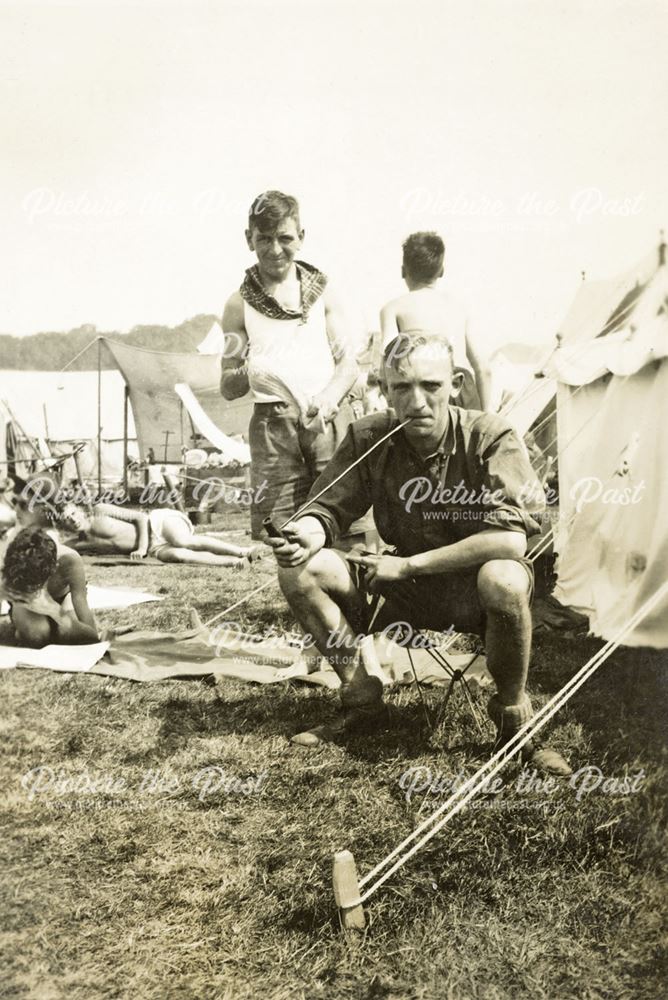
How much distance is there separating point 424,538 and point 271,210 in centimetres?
107

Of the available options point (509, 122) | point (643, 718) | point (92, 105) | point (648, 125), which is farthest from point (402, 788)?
point (92, 105)

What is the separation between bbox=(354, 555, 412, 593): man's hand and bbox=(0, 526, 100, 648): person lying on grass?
0.96 metres

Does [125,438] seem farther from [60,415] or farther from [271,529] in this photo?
[271,529]

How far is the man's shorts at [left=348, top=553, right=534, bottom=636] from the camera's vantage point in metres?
2.02

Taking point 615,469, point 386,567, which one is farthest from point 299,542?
point 615,469

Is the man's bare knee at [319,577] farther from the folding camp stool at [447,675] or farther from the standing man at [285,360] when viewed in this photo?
the folding camp stool at [447,675]

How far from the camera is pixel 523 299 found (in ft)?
6.66

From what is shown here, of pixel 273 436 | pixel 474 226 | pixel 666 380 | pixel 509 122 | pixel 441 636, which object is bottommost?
pixel 441 636

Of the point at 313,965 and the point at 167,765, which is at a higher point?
the point at 167,765

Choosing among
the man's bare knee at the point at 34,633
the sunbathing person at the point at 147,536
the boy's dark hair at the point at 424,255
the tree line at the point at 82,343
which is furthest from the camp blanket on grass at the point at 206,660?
the boy's dark hair at the point at 424,255

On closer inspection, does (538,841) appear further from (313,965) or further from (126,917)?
(126,917)

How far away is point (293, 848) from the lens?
74.1 inches

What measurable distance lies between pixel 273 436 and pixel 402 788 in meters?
1.10

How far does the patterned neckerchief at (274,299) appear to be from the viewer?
204cm
